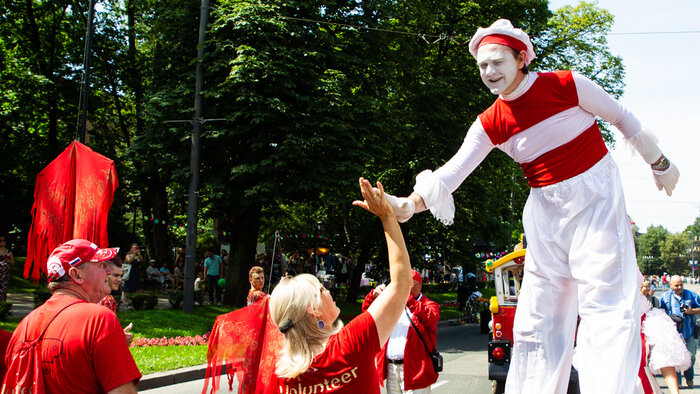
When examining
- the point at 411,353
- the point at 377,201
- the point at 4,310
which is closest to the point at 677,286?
the point at 411,353

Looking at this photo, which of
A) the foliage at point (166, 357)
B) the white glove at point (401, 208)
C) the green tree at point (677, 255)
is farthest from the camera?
the green tree at point (677, 255)

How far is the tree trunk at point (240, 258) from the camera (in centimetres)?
1781

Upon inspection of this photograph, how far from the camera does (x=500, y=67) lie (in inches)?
123

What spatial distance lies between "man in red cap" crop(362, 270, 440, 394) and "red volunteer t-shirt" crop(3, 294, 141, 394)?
3.41m

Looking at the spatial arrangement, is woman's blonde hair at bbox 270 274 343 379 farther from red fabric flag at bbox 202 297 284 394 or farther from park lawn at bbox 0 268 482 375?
park lawn at bbox 0 268 482 375

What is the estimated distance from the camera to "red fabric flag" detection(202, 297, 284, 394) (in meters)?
3.04

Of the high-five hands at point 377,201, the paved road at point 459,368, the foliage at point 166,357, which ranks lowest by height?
the paved road at point 459,368

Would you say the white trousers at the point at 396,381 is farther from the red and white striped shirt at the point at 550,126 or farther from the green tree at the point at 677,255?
the green tree at the point at 677,255

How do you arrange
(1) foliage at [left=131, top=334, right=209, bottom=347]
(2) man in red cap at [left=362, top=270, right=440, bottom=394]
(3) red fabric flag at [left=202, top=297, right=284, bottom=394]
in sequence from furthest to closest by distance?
1. (1) foliage at [left=131, top=334, right=209, bottom=347]
2. (2) man in red cap at [left=362, top=270, right=440, bottom=394]
3. (3) red fabric flag at [left=202, top=297, right=284, bottom=394]

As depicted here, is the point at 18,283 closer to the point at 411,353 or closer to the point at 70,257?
the point at 411,353

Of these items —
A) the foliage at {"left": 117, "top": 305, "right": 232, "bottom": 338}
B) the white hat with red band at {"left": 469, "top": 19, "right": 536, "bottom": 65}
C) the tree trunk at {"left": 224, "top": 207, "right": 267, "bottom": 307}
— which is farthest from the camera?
the tree trunk at {"left": 224, "top": 207, "right": 267, "bottom": 307}

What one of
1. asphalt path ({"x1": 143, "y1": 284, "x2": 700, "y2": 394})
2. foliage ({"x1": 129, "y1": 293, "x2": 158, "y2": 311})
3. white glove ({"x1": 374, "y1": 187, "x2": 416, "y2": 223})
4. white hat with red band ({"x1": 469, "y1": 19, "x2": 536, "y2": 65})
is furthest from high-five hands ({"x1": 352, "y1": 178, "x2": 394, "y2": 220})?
foliage ({"x1": 129, "y1": 293, "x2": 158, "y2": 311})

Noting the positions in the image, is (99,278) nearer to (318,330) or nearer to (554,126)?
(318,330)

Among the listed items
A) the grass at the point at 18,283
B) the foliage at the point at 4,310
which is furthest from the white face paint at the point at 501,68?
the grass at the point at 18,283
